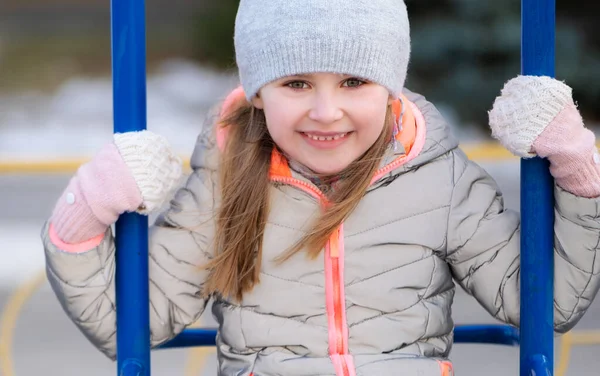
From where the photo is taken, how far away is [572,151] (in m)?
1.66

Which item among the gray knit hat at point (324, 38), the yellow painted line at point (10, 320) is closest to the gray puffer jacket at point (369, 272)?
the gray knit hat at point (324, 38)

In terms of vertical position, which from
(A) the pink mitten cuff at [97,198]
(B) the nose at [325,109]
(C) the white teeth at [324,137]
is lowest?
(A) the pink mitten cuff at [97,198]

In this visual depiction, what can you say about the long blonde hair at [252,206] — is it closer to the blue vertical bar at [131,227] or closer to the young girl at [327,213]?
the young girl at [327,213]

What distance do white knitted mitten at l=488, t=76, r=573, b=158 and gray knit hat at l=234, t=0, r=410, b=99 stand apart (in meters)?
0.21

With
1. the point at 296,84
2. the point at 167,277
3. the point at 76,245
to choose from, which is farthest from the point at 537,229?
the point at 76,245

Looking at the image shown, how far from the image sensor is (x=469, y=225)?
71.0 inches

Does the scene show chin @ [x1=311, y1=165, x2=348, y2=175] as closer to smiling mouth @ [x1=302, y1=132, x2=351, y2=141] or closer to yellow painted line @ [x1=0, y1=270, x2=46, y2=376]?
A: smiling mouth @ [x1=302, y1=132, x2=351, y2=141]

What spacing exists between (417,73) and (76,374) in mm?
3763

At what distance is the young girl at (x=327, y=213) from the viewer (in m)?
1.68

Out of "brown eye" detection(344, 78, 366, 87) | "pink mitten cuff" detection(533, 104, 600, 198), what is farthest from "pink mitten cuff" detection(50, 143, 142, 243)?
"pink mitten cuff" detection(533, 104, 600, 198)

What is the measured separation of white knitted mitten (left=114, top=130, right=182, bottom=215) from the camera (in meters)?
1.73

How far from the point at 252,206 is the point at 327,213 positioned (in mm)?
138

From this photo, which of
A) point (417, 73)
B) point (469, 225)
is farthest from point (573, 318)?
point (417, 73)

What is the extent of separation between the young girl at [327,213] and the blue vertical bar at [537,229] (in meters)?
0.03
